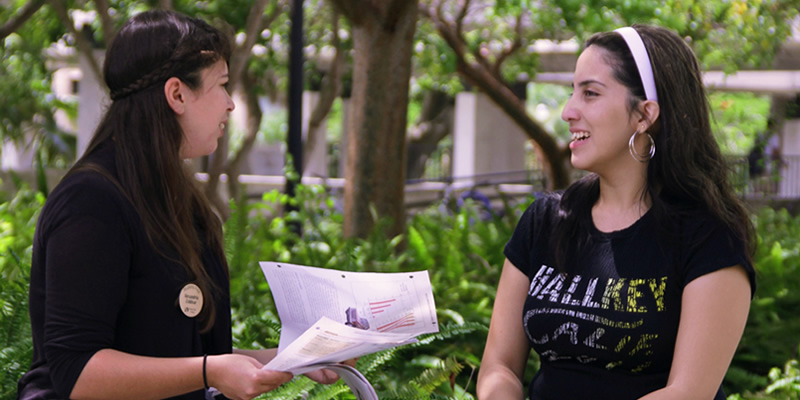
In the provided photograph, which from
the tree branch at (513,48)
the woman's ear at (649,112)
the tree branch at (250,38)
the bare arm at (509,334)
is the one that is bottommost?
the bare arm at (509,334)

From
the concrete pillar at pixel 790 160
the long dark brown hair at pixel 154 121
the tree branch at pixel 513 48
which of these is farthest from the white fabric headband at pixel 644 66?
the concrete pillar at pixel 790 160

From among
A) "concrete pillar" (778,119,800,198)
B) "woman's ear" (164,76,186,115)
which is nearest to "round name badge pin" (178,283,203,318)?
"woman's ear" (164,76,186,115)

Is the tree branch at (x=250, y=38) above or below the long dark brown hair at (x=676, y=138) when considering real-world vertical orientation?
above

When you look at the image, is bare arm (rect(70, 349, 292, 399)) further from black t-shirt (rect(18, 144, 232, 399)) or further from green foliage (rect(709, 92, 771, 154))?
green foliage (rect(709, 92, 771, 154))

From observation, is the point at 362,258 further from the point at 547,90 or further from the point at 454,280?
the point at 547,90

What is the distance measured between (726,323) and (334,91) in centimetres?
734

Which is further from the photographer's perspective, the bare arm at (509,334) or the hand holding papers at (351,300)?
the bare arm at (509,334)

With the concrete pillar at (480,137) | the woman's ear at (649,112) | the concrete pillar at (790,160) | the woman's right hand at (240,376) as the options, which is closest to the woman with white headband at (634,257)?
the woman's ear at (649,112)

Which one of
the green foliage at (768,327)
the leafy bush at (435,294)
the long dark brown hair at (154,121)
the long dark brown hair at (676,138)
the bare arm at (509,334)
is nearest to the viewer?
the long dark brown hair at (154,121)

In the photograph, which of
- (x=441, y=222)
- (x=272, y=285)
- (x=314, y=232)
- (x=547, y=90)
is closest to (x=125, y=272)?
(x=272, y=285)

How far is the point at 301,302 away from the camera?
2.24 m

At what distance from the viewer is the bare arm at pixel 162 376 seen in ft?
6.53

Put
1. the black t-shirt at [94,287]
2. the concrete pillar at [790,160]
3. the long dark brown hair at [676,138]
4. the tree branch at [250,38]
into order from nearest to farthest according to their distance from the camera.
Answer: the black t-shirt at [94,287] < the long dark brown hair at [676,138] < the tree branch at [250,38] < the concrete pillar at [790,160]

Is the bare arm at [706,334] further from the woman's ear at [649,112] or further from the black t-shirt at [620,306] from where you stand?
the woman's ear at [649,112]
